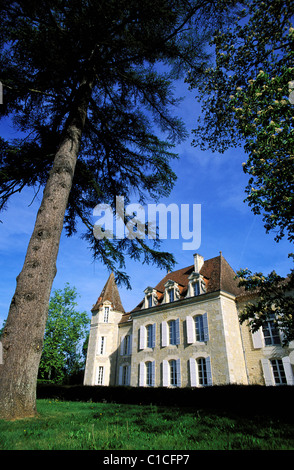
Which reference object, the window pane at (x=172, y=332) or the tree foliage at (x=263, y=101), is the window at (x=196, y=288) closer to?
the window pane at (x=172, y=332)

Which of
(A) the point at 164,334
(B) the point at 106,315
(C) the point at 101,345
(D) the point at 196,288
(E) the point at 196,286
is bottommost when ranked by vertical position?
(C) the point at 101,345

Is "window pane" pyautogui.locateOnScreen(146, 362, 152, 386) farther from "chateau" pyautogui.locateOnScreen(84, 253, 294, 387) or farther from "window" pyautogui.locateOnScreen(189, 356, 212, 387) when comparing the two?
"window" pyautogui.locateOnScreen(189, 356, 212, 387)

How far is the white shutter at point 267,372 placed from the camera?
15219 millimetres

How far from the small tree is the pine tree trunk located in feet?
91.4

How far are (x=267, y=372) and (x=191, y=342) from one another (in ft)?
16.2

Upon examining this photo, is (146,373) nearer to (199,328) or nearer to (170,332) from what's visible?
(170,332)

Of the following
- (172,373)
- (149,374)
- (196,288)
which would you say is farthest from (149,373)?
(196,288)

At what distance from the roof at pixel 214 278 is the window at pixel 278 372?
16.5 ft

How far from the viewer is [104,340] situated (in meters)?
25.6

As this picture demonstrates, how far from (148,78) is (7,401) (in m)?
8.30

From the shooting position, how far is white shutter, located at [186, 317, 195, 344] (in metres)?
18.1

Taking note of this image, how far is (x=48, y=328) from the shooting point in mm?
29656

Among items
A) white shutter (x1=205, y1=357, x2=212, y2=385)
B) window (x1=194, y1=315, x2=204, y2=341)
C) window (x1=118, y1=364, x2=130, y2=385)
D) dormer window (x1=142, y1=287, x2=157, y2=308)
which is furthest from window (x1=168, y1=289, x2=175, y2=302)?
window (x1=118, y1=364, x2=130, y2=385)

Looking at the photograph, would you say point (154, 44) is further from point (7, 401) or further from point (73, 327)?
point (73, 327)
